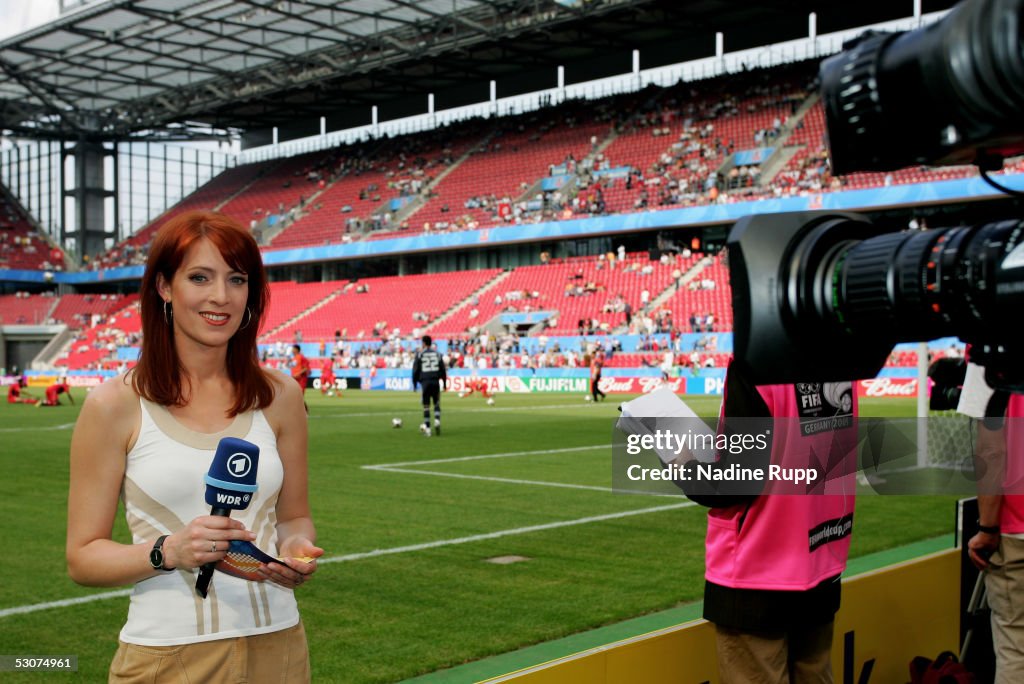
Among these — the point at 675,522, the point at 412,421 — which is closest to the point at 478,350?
the point at 412,421

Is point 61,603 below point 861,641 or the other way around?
below

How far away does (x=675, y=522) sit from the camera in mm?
9188

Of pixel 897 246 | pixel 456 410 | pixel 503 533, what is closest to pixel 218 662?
pixel 897 246

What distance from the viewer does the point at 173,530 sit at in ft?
8.08

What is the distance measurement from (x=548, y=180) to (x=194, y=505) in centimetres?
4781

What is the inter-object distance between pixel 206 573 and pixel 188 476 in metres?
0.30

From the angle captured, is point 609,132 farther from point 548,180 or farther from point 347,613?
point 347,613

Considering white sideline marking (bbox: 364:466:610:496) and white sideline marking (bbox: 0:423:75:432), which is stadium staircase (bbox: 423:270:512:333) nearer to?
white sideline marking (bbox: 0:423:75:432)

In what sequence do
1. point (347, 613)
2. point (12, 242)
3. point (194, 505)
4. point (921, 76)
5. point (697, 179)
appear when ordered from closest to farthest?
point (921, 76), point (194, 505), point (347, 613), point (697, 179), point (12, 242)

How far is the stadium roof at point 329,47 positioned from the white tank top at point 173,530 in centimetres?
3863

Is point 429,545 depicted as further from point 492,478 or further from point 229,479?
point 229,479

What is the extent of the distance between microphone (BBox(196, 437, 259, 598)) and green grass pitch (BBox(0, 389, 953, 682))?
9.58 feet

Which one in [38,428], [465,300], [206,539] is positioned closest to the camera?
[206,539]
